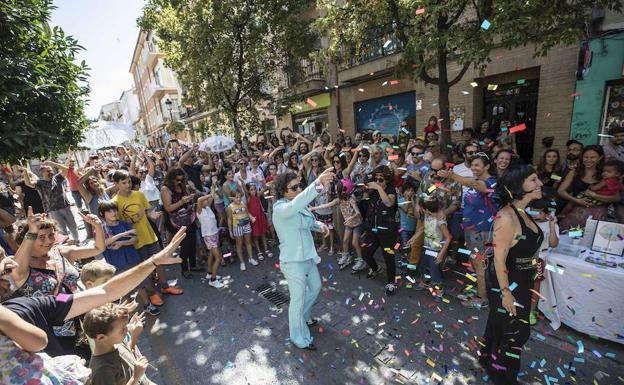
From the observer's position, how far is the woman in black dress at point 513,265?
96.0 inches

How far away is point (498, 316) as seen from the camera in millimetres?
2611

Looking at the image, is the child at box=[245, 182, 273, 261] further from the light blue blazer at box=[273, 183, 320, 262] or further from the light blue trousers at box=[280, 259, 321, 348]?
the light blue blazer at box=[273, 183, 320, 262]

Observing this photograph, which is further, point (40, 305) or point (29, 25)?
point (29, 25)

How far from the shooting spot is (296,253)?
123 inches

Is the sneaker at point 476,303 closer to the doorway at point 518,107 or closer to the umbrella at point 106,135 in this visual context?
the doorway at point 518,107

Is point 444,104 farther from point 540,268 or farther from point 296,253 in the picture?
point 296,253

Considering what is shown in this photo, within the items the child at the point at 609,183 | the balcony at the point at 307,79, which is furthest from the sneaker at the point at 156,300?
the balcony at the point at 307,79

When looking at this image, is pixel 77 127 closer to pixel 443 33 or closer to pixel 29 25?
pixel 29 25

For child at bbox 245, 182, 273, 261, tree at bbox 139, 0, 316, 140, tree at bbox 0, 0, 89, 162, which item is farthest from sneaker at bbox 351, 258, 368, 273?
tree at bbox 139, 0, 316, 140

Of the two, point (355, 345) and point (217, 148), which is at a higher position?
point (217, 148)

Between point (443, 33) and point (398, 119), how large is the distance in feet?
24.0

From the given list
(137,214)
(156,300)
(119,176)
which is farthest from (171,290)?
(119,176)

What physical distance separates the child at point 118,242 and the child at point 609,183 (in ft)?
20.0

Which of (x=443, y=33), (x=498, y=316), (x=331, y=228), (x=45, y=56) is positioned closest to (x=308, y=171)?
(x=331, y=228)
